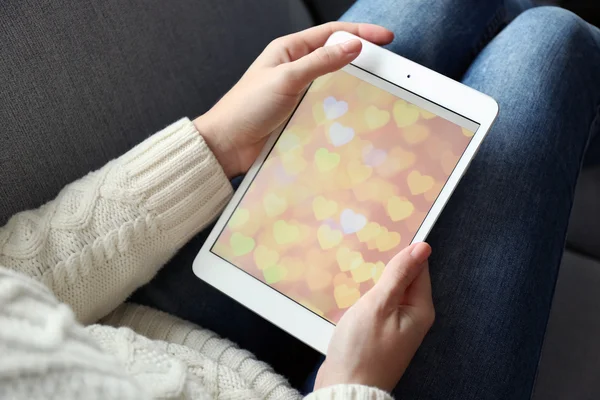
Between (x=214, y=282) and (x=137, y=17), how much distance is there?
1.09 ft

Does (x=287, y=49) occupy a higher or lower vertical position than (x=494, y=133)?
higher

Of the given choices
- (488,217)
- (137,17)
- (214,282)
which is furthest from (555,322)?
(137,17)

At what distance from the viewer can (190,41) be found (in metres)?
0.65

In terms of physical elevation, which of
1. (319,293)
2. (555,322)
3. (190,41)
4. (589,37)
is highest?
(190,41)

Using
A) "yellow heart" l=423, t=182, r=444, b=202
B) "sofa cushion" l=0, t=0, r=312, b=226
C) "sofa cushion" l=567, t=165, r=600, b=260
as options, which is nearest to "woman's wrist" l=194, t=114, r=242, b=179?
"sofa cushion" l=0, t=0, r=312, b=226

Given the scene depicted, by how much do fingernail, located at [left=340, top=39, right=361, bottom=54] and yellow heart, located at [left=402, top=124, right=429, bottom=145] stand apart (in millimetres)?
96

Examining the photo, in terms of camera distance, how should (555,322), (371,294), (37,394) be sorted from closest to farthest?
(37,394) → (371,294) → (555,322)

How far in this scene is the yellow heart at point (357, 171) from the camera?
0.53 m

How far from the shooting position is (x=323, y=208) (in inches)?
21.1

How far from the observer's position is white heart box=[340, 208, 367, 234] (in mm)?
523

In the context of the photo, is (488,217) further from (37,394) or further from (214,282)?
(37,394)

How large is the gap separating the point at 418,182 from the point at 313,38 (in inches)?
8.0

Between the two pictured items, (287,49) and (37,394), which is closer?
(37,394)

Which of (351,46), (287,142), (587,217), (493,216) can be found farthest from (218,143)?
(587,217)
